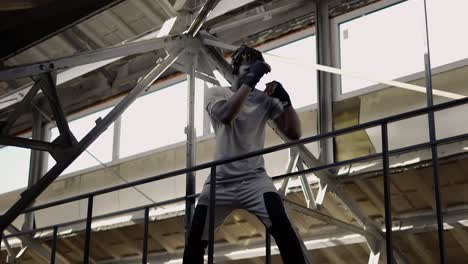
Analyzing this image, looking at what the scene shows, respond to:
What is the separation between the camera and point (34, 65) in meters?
5.78

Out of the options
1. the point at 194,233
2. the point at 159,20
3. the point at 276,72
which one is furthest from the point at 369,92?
the point at 194,233

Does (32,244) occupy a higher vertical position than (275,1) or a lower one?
lower

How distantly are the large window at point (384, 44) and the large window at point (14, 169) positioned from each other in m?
5.60

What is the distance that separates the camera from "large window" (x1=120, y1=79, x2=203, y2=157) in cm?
1023

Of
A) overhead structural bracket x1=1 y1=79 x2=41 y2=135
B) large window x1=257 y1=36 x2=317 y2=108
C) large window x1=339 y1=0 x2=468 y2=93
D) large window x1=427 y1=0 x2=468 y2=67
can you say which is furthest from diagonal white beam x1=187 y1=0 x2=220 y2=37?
large window x1=427 y1=0 x2=468 y2=67

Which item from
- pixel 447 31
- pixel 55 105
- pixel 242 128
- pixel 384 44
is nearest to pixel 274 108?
pixel 242 128

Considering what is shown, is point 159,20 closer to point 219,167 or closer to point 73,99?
point 73,99

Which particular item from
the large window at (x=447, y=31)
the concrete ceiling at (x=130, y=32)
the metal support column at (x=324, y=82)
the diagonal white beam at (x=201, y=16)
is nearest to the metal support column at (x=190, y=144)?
the diagonal white beam at (x=201, y=16)

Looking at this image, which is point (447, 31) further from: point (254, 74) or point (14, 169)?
point (14, 169)

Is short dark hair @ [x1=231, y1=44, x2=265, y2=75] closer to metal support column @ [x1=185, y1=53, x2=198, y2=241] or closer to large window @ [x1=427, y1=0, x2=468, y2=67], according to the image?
metal support column @ [x1=185, y1=53, x2=198, y2=241]

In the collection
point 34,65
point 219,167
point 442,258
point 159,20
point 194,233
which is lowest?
point 442,258

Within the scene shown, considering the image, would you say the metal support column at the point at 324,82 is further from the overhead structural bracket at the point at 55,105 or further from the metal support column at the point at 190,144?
the overhead structural bracket at the point at 55,105

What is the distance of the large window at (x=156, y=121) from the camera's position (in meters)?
10.2

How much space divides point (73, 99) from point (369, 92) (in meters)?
5.04
